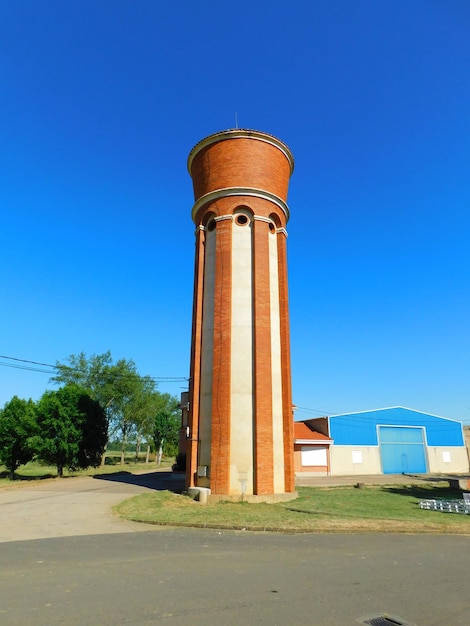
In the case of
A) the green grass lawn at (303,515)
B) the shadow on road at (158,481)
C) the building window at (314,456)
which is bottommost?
the green grass lawn at (303,515)

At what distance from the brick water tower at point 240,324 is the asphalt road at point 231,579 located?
273 inches

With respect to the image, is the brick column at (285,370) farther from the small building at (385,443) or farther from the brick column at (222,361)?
the small building at (385,443)

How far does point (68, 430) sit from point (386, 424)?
29.6m

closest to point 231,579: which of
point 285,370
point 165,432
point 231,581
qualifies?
point 231,581

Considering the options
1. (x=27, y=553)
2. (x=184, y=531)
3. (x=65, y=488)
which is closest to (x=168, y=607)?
(x=27, y=553)

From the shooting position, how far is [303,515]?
536 inches

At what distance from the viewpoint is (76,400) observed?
3206 cm

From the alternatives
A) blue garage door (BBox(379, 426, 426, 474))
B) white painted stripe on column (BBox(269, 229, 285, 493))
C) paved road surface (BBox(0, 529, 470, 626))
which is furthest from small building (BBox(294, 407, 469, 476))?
paved road surface (BBox(0, 529, 470, 626))

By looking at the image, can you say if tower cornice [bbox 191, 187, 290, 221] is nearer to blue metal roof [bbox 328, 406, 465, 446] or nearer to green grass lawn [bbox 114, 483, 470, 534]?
green grass lawn [bbox 114, 483, 470, 534]

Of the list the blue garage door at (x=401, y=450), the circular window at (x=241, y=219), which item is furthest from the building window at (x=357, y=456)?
the circular window at (x=241, y=219)

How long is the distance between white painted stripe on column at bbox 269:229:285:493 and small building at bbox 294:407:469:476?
19.1 m

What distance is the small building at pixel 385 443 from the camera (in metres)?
38.2

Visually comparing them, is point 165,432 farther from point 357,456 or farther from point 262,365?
point 262,365

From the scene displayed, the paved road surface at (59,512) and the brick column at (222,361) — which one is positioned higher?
the brick column at (222,361)
